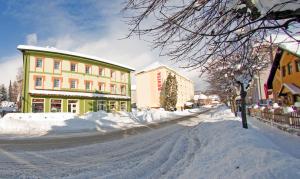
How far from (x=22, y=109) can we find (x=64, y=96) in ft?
19.0

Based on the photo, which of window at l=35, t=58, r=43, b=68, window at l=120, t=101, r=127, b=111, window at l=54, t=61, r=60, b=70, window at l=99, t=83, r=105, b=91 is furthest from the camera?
window at l=120, t=101, r=127, b=111

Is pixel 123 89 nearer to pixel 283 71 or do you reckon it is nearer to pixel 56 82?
pixel 56 82

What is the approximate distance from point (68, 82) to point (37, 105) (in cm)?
585

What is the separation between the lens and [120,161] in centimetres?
780

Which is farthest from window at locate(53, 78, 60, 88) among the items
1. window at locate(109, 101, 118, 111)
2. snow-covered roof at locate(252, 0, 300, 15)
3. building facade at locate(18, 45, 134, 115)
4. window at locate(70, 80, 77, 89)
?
snow-covered roof at locate(252, 0, 300, 15)

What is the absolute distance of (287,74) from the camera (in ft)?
77.6

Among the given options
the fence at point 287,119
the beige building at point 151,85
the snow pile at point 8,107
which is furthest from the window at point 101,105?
the beige building at point 151,85

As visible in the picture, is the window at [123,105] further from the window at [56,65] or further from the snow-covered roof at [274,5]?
the snow-covered roof at [274,5]

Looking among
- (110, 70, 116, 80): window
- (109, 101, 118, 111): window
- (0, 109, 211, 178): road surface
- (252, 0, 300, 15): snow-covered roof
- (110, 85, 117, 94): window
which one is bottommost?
(0, 109, 211, 178): road surface

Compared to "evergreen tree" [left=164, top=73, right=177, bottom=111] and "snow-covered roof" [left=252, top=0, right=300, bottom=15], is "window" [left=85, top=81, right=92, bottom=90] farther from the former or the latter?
"snow-covered roof" [left=252, top=0, right=300, bottom=15]

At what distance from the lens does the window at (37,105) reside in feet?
101

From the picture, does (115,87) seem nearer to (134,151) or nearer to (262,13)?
(134,151)

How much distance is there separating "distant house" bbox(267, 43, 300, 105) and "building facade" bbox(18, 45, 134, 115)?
25.9 metres

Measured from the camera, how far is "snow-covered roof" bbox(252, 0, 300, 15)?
3165 millimetres
